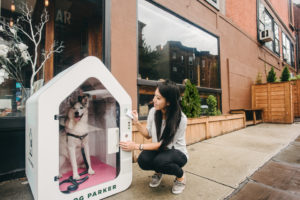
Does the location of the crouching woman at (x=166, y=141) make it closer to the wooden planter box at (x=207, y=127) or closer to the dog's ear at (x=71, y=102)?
the dog's ear at (x=71, y=102)

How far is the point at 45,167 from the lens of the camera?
4.29 ft

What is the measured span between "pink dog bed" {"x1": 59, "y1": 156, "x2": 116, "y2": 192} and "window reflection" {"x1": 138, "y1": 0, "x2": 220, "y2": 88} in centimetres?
209

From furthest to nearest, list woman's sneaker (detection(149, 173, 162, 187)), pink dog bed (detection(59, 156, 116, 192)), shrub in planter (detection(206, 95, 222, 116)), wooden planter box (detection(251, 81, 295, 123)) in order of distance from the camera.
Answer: wooden planter box (detection(251, 81, 295, 123)) < shrub in planter (detection(206, 95, 222, 116)) < woman's sneaker (detection(149, 173, 162, 187)) < pink dog bed (detection(59, 156, 116, 192))

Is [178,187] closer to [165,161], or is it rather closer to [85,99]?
[165,161]

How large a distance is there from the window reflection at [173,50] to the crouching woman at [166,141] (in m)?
2.00

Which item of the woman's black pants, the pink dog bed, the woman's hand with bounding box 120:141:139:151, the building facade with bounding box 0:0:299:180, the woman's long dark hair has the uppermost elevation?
the building facade with bounding box 0:0:299:180

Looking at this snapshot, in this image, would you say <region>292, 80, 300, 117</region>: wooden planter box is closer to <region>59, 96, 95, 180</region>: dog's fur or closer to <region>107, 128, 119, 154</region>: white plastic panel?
<region>107, 128, 119, 154</region>: white plastic panel

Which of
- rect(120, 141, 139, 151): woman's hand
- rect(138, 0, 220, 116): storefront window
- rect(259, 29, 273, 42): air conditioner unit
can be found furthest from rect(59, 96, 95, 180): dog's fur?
rect(259, 29, 273, 42): air conditioner unit

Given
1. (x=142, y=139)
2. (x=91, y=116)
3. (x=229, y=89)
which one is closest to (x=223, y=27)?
(x=229, y=89)

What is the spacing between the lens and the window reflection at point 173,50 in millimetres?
3875

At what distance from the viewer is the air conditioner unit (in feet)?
27.7

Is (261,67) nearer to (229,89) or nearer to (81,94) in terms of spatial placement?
(229,89)

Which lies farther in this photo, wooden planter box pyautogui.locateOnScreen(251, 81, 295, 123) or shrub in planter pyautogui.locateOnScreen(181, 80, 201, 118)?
wooden planter box pyautogui.locateOnScreen(251, 81, 295, 123)

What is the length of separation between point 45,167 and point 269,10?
13240mm
